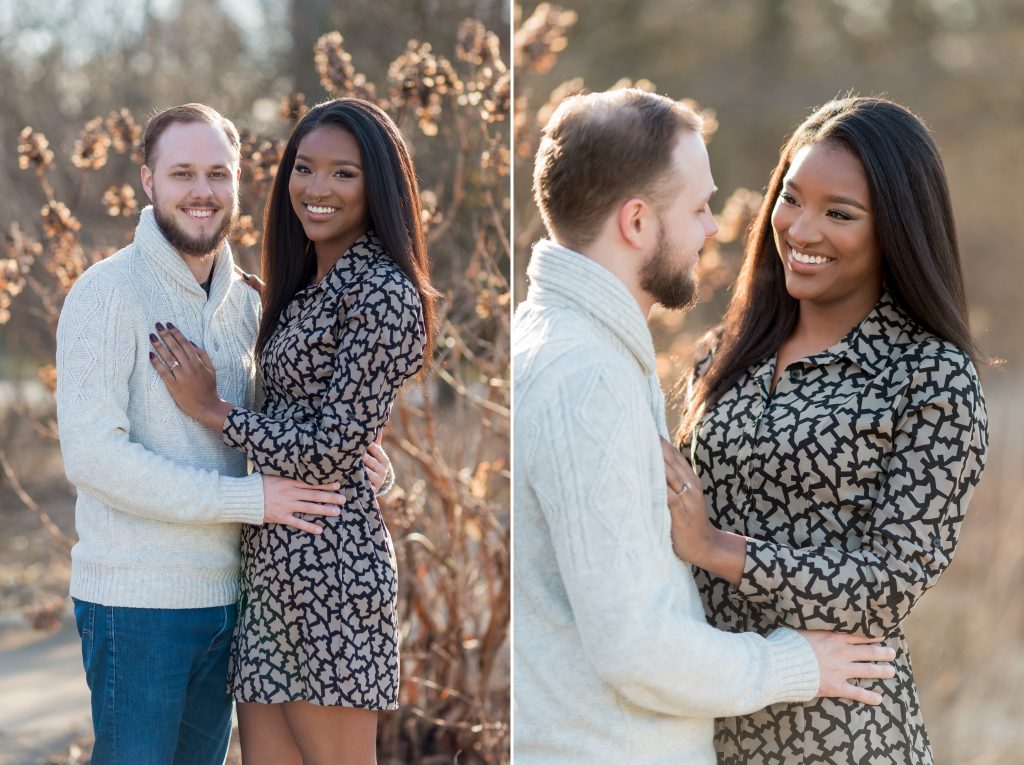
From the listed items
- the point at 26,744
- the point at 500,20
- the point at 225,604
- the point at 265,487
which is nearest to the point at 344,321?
the point at 265,487

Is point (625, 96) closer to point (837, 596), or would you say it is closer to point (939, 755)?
point (837, 596)

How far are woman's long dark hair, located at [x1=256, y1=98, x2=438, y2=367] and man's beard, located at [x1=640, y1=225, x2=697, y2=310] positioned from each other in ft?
1.92

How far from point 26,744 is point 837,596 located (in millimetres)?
3499

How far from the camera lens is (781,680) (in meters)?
2.19

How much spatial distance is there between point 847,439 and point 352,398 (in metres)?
0.96

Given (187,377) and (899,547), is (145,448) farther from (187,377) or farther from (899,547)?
(899,547)

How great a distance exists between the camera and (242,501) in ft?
8.35

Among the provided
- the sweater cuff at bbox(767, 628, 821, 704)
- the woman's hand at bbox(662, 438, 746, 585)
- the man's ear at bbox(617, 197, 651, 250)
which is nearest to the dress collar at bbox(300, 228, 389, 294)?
the man's ear at bbox(617, 197, 651, 250)

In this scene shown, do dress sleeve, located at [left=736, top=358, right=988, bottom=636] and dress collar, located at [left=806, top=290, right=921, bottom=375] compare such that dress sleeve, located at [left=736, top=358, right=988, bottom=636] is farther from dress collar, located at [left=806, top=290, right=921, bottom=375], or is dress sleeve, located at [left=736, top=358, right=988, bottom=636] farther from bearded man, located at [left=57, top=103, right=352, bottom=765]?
bearded man, located at [left=57, top=103, right=352, bottom=765]

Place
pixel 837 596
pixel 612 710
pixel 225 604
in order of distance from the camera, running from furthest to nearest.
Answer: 1. pixel 225 604
2. pixel 837 596
3. pixel 612 710

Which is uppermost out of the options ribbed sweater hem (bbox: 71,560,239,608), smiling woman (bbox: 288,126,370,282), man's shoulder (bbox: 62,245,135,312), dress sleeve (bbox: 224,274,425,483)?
smiling woman (bbox: 288,126,370,282)

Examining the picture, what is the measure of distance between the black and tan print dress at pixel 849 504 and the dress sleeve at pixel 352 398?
0.67 m

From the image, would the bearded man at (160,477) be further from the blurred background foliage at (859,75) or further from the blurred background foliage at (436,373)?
the blurred background foliage at (859,75)

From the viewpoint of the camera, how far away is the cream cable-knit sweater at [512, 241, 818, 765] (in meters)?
1.98
